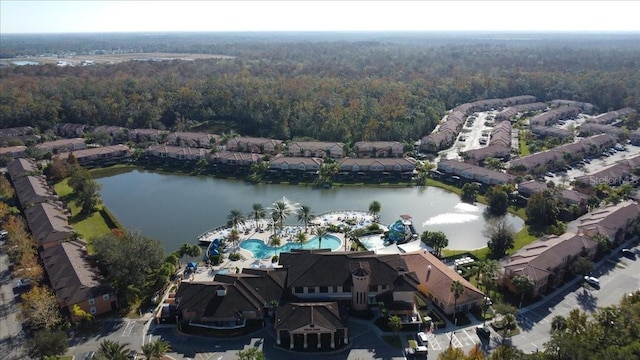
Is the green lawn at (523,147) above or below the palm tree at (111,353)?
below

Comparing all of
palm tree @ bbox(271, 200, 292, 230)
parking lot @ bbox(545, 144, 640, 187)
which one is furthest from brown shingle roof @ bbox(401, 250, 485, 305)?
parking lot @ bbox(545, 144, 640, 187)

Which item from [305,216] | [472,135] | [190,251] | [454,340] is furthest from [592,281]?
[472,135]

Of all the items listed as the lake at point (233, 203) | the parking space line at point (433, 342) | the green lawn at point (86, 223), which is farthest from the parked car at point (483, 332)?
the green lawn at point (86, 223)

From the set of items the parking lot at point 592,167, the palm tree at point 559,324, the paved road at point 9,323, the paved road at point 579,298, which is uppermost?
the palm tree at point 559,324

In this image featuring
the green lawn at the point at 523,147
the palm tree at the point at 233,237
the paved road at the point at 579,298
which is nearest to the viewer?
the paved road at the point at 579,298

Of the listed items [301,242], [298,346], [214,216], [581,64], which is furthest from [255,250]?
[581,64]

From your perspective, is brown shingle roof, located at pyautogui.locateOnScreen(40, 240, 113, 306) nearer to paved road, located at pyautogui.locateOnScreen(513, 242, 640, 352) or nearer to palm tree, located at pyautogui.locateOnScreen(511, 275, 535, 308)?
paved road, located at pyautogui.locateOnScreen(513, 242, 640, 352)

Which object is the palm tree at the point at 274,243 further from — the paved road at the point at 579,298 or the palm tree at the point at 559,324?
the palm tree at the point at 559,324
